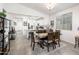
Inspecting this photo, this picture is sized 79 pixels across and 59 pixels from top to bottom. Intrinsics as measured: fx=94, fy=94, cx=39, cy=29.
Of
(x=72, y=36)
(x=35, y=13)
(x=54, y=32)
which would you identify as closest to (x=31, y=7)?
(x=35, y=13)

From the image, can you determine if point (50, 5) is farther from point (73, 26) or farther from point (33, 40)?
point (33, 40)

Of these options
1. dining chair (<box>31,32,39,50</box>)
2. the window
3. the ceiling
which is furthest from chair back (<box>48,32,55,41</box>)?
the ceiling

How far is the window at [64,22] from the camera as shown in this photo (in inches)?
95.8

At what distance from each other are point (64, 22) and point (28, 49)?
1174mm

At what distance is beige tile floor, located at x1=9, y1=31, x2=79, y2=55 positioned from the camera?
2365mm

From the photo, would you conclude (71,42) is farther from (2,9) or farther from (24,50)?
(2,9)

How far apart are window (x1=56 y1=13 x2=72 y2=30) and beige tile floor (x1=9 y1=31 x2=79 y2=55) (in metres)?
0.43

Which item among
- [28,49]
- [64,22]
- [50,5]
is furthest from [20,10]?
[64,22]

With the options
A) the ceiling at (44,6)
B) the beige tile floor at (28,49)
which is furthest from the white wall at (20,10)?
the beige tile floor at (28,49)

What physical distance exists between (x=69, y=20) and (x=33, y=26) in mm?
941

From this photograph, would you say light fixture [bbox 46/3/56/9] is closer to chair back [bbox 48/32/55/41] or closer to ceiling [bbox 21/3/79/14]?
ceiling [bbox 21/3/79/14]

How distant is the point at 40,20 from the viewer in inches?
96.0

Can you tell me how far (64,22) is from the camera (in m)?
2.50
